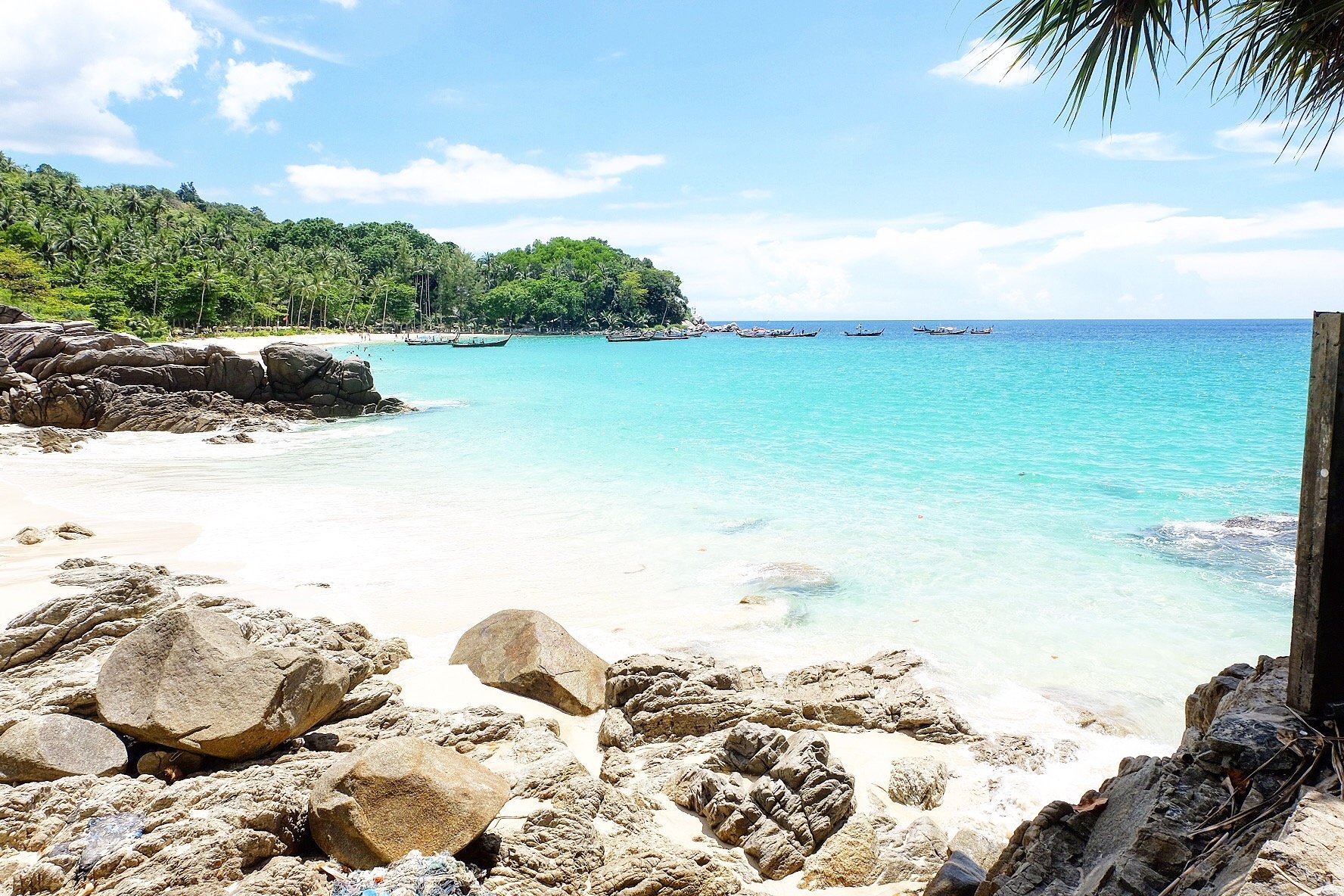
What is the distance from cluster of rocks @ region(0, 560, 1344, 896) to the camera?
2148 millimetres

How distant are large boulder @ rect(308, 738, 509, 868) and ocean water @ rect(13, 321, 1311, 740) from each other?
3508 mm

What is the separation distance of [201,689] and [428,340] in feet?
268

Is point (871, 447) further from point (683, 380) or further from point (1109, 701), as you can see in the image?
point (683, 380)

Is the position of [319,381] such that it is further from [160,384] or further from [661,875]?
[661,875]

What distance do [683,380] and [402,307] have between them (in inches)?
2138

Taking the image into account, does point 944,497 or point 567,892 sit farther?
point 944,497

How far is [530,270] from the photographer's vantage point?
4540 inches

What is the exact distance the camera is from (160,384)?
22.6 metres

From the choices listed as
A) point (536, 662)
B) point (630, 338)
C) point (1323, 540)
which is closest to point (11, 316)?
point (536, 662)

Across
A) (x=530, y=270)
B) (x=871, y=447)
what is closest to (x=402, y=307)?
(x=530, y=270)

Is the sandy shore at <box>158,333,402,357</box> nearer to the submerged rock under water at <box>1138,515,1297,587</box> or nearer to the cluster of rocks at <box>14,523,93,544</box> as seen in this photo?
the cluster of rocks at <box>14,523,93,544</box>

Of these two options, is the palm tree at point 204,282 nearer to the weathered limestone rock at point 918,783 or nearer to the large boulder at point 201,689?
the large boulder at point 201,689

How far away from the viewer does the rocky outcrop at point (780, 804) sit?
3.96m


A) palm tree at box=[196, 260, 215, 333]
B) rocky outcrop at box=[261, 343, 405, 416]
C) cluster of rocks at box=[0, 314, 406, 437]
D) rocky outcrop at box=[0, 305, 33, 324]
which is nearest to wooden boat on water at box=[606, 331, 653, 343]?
palm tree at box=[196, 260, 215, 333]
